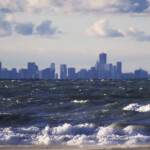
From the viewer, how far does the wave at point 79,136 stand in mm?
19766

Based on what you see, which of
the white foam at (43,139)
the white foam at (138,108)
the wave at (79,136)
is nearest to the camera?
the wave at (79,136)

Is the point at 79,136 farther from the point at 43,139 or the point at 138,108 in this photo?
the point at 138,108

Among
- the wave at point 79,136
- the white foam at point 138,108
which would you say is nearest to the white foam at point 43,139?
the wave at point 79,136

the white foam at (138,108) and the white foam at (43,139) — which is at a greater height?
the white foam at (138,108)

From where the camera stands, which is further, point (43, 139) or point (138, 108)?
point (138, 108)

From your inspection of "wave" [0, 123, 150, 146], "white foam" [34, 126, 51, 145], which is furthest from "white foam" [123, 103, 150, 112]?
"white foam" [34, 126, 51, 145]

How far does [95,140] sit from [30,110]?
18720mm

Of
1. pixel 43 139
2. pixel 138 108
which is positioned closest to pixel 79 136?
pixel 43 139

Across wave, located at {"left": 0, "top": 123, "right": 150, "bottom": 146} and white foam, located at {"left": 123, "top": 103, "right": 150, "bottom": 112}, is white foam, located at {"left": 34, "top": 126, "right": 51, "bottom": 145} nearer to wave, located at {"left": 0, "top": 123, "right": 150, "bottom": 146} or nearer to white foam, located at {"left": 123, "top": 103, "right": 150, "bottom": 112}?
wave, located at {"left": 0, "top": 123, "right": 150, "bottom": 146}

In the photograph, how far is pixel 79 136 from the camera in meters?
21.1

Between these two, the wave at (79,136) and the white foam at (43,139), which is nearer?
the wave at (79,136)

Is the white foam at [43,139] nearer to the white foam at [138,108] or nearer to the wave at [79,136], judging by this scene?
the wave at [79,136]

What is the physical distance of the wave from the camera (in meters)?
19.8

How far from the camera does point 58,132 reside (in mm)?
23125
